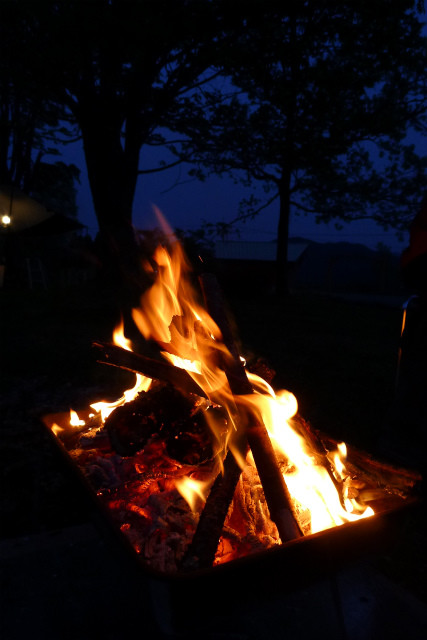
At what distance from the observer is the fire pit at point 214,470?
1671 mm

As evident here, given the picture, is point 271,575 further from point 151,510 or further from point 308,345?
point 308,345

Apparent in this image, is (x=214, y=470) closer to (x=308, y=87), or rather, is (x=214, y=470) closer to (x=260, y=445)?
(x=260, y=445)

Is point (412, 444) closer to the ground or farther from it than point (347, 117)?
closer to the ground

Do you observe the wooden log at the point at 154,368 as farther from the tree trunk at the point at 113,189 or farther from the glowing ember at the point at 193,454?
the tree trunk at the point at 113,189

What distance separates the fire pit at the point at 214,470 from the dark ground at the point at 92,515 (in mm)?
180

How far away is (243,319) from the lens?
11617 mm

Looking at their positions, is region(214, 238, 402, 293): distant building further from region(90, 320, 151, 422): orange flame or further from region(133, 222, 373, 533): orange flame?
region(133, 222, 373, 533): orange flame

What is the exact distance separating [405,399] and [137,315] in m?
2.18

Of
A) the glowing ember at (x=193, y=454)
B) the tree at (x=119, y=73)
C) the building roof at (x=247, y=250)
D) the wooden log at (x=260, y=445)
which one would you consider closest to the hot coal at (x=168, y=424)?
the glowing ember at (x=193, y=454)

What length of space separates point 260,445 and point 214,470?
373 millimetres

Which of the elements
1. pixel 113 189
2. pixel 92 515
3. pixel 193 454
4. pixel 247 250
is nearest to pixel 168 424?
pixel 193 454

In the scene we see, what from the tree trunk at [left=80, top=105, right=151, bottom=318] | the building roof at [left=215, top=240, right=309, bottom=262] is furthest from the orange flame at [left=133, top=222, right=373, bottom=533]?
the building roof at [left=215, top=240, right=309, bottom=262]

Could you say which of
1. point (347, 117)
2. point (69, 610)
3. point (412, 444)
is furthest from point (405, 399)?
point (347, 117)

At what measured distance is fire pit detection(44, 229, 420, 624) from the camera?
5.48 ft
